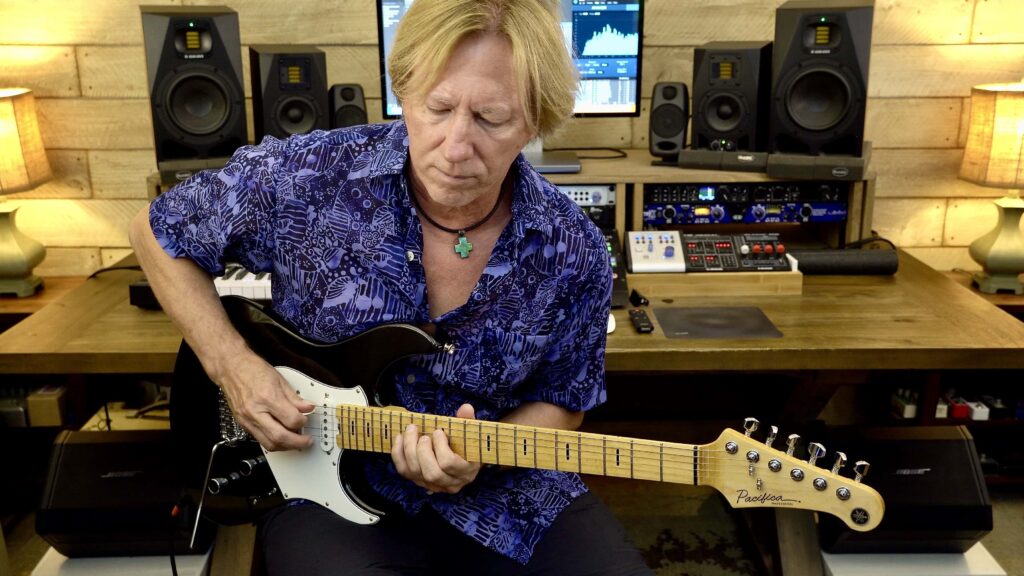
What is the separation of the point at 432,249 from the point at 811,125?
1.21m

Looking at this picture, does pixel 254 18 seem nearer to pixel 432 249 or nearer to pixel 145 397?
pixel 145 397

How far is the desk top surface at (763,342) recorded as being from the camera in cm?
167

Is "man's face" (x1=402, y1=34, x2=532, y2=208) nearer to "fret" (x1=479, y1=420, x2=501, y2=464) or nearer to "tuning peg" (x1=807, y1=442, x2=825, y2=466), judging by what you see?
"fret" (x1=479, y1=420, x2=501, y2=464)

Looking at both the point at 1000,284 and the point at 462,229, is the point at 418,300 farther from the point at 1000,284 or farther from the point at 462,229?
the point at 1000,284

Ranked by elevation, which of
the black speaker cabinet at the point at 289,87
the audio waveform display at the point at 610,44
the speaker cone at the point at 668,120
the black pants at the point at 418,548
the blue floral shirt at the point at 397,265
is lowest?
the black pants at the point at 418,548

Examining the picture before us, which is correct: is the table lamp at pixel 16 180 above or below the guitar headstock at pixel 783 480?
above

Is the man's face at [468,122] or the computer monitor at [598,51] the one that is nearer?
the man's face at [468,122]

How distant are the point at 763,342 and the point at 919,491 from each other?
1.32 feet

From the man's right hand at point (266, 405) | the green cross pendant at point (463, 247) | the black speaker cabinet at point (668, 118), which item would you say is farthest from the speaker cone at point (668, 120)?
the man's right hand at point (266, 405)

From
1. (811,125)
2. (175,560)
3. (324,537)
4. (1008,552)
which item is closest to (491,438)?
(324,537)

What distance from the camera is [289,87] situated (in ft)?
7.26

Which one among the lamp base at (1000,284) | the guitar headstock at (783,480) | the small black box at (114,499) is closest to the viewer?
the guitar headstock at (783,480)

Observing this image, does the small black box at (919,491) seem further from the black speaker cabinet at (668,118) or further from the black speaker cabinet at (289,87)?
the black speaker cabinet at (289,87)

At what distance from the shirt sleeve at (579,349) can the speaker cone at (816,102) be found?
3.41 feet
